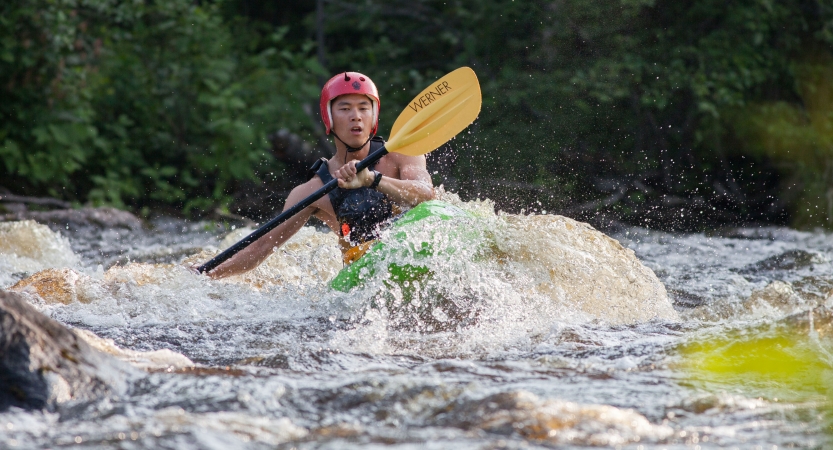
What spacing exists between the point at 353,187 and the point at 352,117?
0.50m

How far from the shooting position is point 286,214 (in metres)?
3.98

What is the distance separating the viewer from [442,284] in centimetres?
354

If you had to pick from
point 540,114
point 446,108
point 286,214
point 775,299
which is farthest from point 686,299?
point 540,114

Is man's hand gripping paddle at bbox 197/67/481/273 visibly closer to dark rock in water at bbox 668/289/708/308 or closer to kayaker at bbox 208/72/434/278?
kayaker at bbox 208/72/434/278

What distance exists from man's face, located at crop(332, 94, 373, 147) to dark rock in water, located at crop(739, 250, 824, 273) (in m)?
2.86

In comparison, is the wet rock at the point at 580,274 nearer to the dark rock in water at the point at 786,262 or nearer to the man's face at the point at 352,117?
the man's face at the point at 352,117

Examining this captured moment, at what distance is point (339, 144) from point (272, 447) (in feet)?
7.99

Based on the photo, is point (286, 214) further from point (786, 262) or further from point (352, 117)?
point (786, 262)

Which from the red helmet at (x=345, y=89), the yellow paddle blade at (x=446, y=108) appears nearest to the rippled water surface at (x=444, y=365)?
the yellow paddle blade at (x=446, y=108)

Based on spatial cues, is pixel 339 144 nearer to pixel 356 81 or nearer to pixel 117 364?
pixel 356 81

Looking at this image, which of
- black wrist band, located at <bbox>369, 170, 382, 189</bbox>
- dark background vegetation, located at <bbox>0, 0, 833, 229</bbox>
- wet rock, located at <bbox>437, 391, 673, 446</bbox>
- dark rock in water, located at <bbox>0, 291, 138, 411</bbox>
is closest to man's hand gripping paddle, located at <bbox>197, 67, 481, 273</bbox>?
black wrist band, located at <bbox>369, 170, 382, 189</bbox>

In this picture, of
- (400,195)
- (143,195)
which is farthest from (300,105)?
(400,195)

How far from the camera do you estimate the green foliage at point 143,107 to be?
8289 mm

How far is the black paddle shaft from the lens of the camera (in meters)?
3.84
